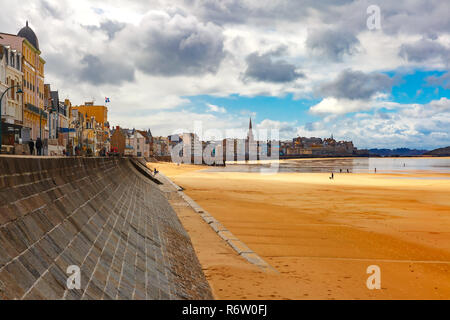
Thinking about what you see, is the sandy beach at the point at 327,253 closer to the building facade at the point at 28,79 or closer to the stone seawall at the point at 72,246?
the stone seawall at the point at 72,246

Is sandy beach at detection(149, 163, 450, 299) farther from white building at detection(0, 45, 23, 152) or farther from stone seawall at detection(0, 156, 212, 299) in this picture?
white building at detection(0, 45, 23, 152)

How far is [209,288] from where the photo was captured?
7883 millimetres

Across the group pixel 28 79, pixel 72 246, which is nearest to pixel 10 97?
pixel 28 79

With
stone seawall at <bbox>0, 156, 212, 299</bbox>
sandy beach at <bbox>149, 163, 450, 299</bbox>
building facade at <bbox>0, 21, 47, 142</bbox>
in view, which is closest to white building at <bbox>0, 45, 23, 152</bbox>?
building facade at <bbox>0, 21, 47, 142</bbox>

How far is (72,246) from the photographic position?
512cm

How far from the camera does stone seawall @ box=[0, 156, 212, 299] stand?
368cm

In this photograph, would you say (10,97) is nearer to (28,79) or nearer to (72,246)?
(28,79)

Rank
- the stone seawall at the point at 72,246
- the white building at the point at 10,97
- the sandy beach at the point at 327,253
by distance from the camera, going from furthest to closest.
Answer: the white building at the point at 10,97 < the sandy beach at the point at 327,253 < the stone seawall at the point at 72,246

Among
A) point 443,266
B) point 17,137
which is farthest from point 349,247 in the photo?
point 17,137

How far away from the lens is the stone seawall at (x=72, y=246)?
145 inches

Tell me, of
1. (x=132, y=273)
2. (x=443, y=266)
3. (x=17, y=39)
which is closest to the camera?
(x=132, y=273)

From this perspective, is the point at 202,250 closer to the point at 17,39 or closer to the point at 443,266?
the point at 443,266

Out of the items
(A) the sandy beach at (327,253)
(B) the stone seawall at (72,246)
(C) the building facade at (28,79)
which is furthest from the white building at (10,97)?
(B) the stone seawall at (72,246)
